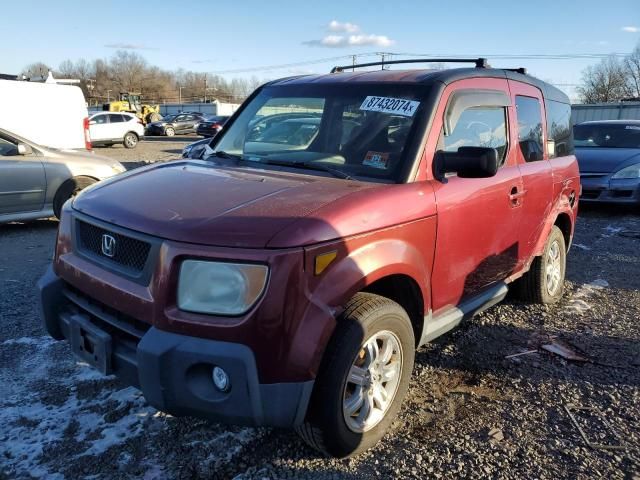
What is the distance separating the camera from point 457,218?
10.1ft

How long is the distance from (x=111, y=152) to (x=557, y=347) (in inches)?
825

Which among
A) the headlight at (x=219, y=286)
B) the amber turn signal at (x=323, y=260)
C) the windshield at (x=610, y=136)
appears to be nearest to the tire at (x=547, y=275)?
the amber turn signal at (x=323, y=260)

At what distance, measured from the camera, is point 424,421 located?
3000 mm

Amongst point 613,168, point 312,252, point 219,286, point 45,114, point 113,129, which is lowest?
point 613,168

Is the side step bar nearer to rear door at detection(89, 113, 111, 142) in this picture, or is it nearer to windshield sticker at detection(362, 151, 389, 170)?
windshield sticker at detection(362, 151, 389, 170)

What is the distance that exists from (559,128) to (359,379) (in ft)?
11.1

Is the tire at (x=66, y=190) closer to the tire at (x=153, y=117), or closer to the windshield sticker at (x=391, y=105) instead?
the windshield sticker at (x=391, y=105)

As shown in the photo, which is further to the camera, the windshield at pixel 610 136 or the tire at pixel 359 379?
the windshield at pixel 610 136

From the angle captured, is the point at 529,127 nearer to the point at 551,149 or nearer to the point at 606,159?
the point at 551,149

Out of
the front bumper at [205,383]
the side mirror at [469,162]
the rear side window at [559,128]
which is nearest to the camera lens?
the front bumper at [205,383]

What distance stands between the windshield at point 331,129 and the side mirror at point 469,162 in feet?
0.78

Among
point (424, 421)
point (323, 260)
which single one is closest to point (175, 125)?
point (424, 421)

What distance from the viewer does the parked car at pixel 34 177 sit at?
23.6 ft

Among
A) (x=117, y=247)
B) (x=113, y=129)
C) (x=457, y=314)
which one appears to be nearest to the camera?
(x=117, y=247)
